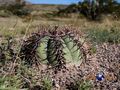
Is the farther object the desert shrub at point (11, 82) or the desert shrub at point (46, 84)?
the desert shrub at point (46, 84)

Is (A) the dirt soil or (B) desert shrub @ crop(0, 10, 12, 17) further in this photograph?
(B) desert shrub @ crop(0, 10, 12, 17)

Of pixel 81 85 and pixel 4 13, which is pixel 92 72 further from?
pixel 4 13

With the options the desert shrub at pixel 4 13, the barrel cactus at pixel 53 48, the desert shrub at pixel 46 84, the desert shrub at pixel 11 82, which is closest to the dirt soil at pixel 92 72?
the barrel cactus at pixel 53 48

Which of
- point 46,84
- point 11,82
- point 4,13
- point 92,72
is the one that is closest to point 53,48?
point 92,72

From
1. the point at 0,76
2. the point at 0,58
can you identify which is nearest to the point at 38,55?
the point at 0,58

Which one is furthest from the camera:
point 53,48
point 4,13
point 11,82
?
point 4,13

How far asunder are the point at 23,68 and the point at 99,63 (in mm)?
1457

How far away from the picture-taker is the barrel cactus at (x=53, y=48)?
21.4 feet

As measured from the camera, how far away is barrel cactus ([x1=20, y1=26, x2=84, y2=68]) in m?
6.51

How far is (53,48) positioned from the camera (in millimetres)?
6512

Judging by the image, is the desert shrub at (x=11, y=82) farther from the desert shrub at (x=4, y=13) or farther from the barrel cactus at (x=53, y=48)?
the desert shrub at (x=4, y=13)

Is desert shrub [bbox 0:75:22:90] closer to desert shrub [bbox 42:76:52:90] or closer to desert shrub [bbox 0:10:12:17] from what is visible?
desert shrub [bbox 42:76:52:90]

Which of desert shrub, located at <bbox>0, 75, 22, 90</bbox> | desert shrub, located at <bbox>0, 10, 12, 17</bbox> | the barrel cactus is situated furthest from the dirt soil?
desert shrub, located at <bbox>0, 10, 12, 17</bbox>

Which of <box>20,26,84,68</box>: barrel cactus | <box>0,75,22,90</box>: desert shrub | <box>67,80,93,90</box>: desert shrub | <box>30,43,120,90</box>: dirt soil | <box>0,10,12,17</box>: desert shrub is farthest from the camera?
<box>0,10,12,17</box>: desert shrub
